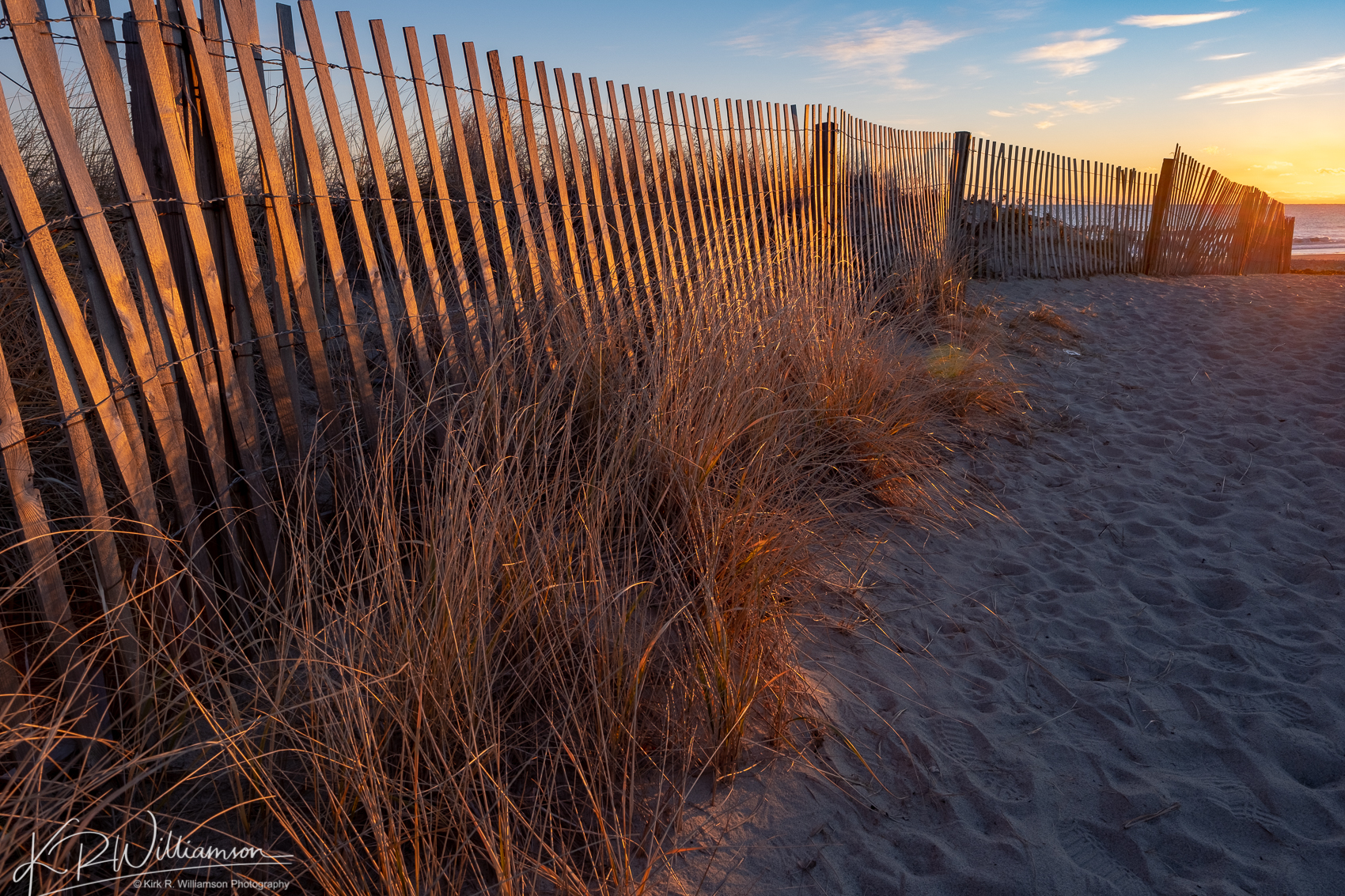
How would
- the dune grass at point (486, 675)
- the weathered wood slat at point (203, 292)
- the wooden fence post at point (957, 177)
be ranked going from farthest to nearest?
the wooden fence post at point (957, 177), the weathered wood slat at point (203, 292), the dune grass at point (486, 675)

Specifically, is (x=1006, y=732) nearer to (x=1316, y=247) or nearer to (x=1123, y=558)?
(x=1123, y=558)

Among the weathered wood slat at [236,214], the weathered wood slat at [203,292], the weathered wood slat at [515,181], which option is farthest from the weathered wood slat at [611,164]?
the weathered wood slat at [203,292]

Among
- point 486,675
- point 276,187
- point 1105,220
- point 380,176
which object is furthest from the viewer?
point 1105,220

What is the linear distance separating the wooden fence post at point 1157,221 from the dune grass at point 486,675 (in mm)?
12158

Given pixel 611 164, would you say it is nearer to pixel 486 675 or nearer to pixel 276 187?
pixel 276 187

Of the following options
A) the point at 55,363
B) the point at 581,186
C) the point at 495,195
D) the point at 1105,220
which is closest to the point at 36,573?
the point at 55,363

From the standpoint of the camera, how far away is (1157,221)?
12219mm

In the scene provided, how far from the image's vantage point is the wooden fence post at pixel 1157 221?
12.0m

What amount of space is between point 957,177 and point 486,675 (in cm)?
1005

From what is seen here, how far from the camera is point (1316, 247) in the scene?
30984mm

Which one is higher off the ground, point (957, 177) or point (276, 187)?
point (957, 177)

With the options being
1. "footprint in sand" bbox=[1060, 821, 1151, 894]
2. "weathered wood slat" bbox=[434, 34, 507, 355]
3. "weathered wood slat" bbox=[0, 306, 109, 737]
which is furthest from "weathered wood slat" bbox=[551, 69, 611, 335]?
"footprint in sand" bbox=[1060, 821, 1151, 894]

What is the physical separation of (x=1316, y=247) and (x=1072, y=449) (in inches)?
1450

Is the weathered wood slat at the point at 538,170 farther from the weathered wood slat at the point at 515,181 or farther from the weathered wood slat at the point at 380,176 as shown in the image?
the weathered wood slat at the point at 380,176
